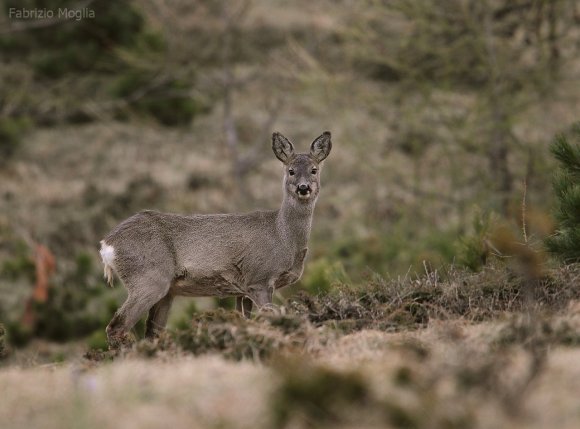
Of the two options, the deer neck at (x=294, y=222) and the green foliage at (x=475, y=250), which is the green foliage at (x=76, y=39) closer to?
the deer neck at (x=294, y=222)

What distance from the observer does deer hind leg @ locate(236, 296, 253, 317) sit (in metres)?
9.45

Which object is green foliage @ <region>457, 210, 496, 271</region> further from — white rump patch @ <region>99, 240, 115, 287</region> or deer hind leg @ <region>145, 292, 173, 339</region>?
white rump patch @ <region>99, 240, 115, 287</region>

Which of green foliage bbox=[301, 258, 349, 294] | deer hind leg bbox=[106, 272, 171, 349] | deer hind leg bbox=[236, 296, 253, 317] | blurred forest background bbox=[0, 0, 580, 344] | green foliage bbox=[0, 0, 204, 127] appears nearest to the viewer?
deer hind leg bbox=[106, 272, 171, 349]

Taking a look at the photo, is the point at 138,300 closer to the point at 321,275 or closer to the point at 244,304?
the point at 244,304

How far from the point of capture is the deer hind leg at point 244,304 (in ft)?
31.0

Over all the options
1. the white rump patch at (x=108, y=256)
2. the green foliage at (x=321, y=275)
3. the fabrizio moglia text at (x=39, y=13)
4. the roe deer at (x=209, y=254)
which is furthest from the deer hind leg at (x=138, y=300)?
the fabrizio moglia text at (x=39, y=13)

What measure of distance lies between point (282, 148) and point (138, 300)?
88.5 inches

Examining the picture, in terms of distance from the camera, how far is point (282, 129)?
2773 cm

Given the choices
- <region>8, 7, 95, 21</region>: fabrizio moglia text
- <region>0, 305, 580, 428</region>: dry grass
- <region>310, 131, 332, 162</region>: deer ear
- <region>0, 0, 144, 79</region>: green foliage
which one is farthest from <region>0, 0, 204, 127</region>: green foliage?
<region>0, 305, 580, 428</region>: dry grass

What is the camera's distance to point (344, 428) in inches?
161

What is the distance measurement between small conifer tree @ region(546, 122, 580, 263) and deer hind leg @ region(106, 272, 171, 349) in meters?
3.61

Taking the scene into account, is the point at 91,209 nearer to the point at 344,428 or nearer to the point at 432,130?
the point at 432,130

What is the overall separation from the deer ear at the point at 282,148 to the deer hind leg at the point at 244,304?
1.49 m

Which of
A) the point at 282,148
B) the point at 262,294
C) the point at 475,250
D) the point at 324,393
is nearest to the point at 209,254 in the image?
the point at 262,294
